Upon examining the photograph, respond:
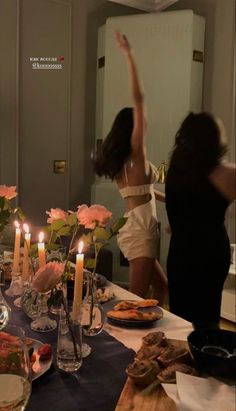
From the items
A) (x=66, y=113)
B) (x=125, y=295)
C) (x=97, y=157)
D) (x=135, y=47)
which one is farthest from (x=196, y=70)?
(x=125, y=295)

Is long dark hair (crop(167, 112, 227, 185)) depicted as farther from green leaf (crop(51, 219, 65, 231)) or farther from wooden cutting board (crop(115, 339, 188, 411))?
wooden cutting board (crop(115, 339, 188, 411))

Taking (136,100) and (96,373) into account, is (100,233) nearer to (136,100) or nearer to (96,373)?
(96,373)

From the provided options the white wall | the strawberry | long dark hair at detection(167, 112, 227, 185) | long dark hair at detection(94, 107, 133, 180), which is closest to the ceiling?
the white wall

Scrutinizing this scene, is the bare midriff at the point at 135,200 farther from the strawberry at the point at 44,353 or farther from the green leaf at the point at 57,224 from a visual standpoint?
the strawberry at the point at 44,353

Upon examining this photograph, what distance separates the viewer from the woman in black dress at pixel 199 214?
109 cm

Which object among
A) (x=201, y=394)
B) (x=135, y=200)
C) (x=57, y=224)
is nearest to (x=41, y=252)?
(x=57, y=224)

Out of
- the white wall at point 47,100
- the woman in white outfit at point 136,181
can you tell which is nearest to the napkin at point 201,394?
the woman in white outfit at point 136,181

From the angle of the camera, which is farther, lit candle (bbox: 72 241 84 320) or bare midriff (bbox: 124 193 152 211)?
bare midriff (bbox: 124 193 152 211)

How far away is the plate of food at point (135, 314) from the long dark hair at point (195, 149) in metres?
0.38

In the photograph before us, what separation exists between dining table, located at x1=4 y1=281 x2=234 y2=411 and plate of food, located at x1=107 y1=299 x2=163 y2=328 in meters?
0.01

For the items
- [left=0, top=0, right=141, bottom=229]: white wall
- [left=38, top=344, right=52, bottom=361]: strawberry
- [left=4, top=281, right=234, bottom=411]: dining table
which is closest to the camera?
[left=4, top=281, right=234, bottom=411]: dining table

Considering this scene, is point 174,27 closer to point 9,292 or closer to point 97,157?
point 97,157

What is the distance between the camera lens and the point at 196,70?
132 cm

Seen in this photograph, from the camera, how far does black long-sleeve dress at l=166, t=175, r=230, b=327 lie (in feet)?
3.65
